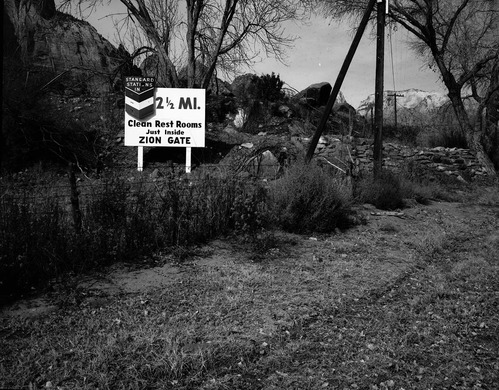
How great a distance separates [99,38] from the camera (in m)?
22.9

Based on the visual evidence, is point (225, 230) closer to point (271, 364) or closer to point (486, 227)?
point (271, 364)

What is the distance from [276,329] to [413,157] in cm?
1540

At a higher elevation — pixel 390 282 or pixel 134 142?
pixel 134 142

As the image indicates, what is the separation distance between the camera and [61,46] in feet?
71.1

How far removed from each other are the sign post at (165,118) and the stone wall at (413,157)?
4717 mm

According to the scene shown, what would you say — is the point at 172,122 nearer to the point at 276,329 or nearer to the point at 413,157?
the point at 413,157

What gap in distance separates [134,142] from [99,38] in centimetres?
1139

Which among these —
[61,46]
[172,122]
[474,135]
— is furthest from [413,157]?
[61,46]

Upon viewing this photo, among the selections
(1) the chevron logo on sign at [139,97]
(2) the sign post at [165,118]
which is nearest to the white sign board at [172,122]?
(2) the sign post at [165,118]

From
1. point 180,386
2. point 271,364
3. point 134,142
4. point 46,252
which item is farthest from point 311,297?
point 134,142

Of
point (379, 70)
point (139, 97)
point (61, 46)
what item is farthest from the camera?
point (61, 46)

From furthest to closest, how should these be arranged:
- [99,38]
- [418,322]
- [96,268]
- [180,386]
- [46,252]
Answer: [99,38] < [96,268] < [46,252] < [418,322] < [180,386]

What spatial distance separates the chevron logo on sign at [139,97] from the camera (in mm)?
13906

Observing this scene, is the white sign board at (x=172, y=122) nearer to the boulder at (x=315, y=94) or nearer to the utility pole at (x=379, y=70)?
the utility pole at (x=379, y=70)
